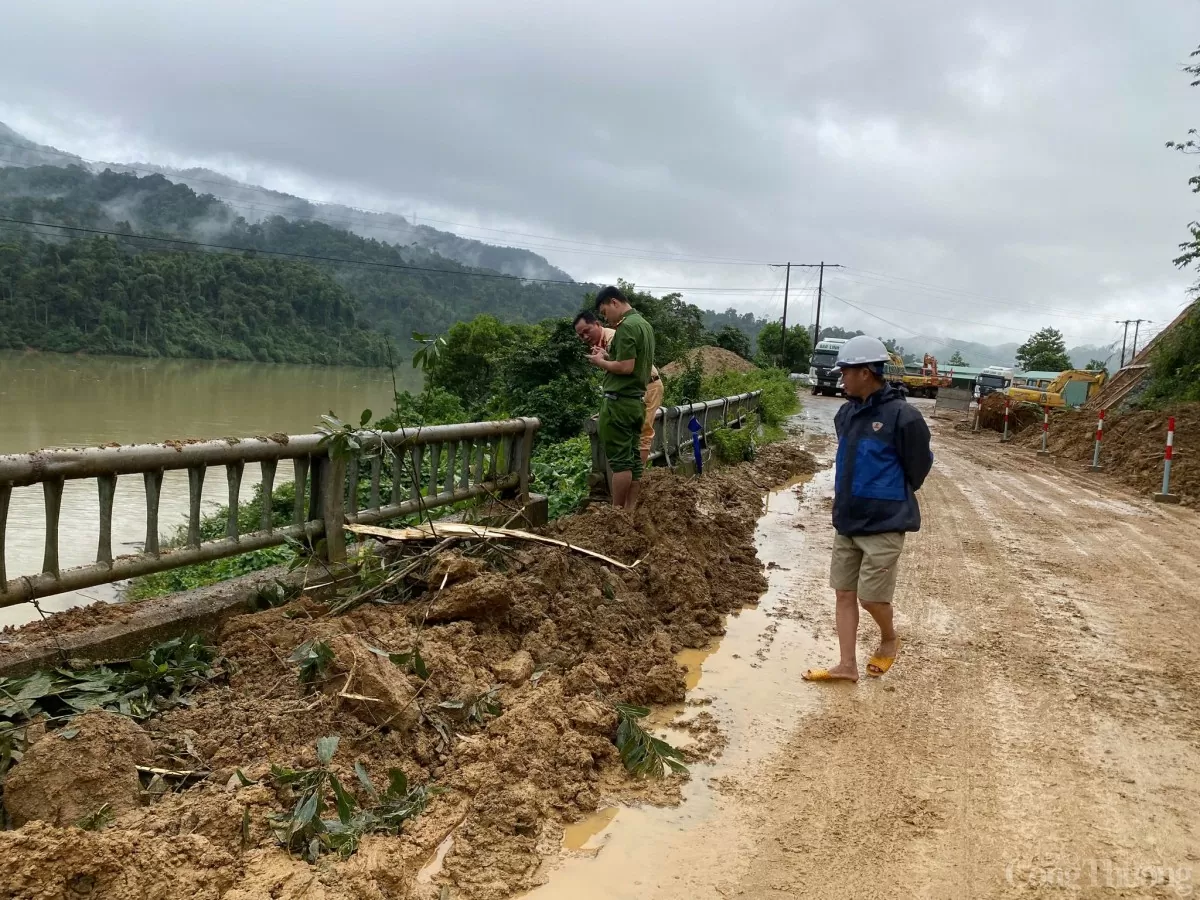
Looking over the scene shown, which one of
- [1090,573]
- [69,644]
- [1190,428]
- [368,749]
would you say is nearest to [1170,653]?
[1090,573]

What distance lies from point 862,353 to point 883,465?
56 cm

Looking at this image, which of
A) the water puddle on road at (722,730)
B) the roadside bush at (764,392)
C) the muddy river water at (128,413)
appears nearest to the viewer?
the water puddle on road at (722,730)

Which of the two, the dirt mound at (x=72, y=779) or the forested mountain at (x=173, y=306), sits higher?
the forested mountain at (x=173, y=306)

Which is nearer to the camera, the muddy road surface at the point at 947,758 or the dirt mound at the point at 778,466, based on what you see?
the muddy road surface at the point at 947,758

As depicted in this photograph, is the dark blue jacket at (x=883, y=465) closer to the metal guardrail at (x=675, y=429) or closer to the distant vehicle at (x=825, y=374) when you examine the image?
the metal guardrail at (x=675, y=429)

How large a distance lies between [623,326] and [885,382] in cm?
240

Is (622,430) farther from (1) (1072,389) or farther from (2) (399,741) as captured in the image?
(1) (1072,389)

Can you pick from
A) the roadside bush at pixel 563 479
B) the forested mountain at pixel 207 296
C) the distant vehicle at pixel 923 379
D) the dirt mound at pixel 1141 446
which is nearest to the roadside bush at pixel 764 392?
the dirt mound at pixel 1141 446

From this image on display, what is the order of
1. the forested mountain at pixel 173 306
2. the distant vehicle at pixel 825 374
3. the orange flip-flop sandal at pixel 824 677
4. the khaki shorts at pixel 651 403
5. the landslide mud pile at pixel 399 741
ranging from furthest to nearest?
the forested mountain at pixel 173 306
the distant vehicle at pixel 825 374
the khaki shorts at pixel 651 403
the orange flip-flop sandal at pixel 824 677
the landslide mud pile at pixel 399 741

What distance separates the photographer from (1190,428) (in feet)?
46.1

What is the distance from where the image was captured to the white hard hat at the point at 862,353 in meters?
4.20

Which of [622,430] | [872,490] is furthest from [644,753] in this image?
[622,430]

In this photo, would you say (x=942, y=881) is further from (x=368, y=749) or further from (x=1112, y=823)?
(x=368, y=749)

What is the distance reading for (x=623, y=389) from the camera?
253 inches
